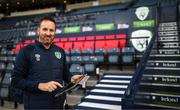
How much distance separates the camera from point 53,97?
1.96 m

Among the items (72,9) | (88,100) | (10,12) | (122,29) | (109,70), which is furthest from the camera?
(10,12)

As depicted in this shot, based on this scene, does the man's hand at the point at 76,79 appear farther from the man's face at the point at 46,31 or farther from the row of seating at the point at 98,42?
the row of seating at the point at 98,42

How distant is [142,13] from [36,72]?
9413 millimetres

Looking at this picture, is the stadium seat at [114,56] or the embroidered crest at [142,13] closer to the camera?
the stadium seat at [114,56]

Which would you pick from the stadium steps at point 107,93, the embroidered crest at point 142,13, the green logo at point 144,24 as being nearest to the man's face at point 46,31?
the stadium steps at point 107,93

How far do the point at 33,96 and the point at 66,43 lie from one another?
9.43 metres

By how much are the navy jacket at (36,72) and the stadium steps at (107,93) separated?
4.15 metres

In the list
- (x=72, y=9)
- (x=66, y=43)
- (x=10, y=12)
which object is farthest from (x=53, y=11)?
(x=66, y=43)

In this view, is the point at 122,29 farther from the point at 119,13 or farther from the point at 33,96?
the point at 33,96

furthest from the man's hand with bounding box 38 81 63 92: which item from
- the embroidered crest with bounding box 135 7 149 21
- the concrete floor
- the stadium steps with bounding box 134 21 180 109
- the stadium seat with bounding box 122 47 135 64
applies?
the embroidered crest with bounding box 135 7 149 21

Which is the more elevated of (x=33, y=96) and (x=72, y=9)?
(x=72, y=9)

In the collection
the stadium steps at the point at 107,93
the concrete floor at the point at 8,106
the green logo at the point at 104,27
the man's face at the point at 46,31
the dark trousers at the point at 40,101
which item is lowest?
the concrete floor at the point at 8,106

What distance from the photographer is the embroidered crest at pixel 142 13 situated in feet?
35.1

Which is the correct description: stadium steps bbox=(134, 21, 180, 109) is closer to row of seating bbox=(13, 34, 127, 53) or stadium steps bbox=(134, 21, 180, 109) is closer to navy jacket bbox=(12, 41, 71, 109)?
navy jacket bbox=(12, 41, 71, 109)
